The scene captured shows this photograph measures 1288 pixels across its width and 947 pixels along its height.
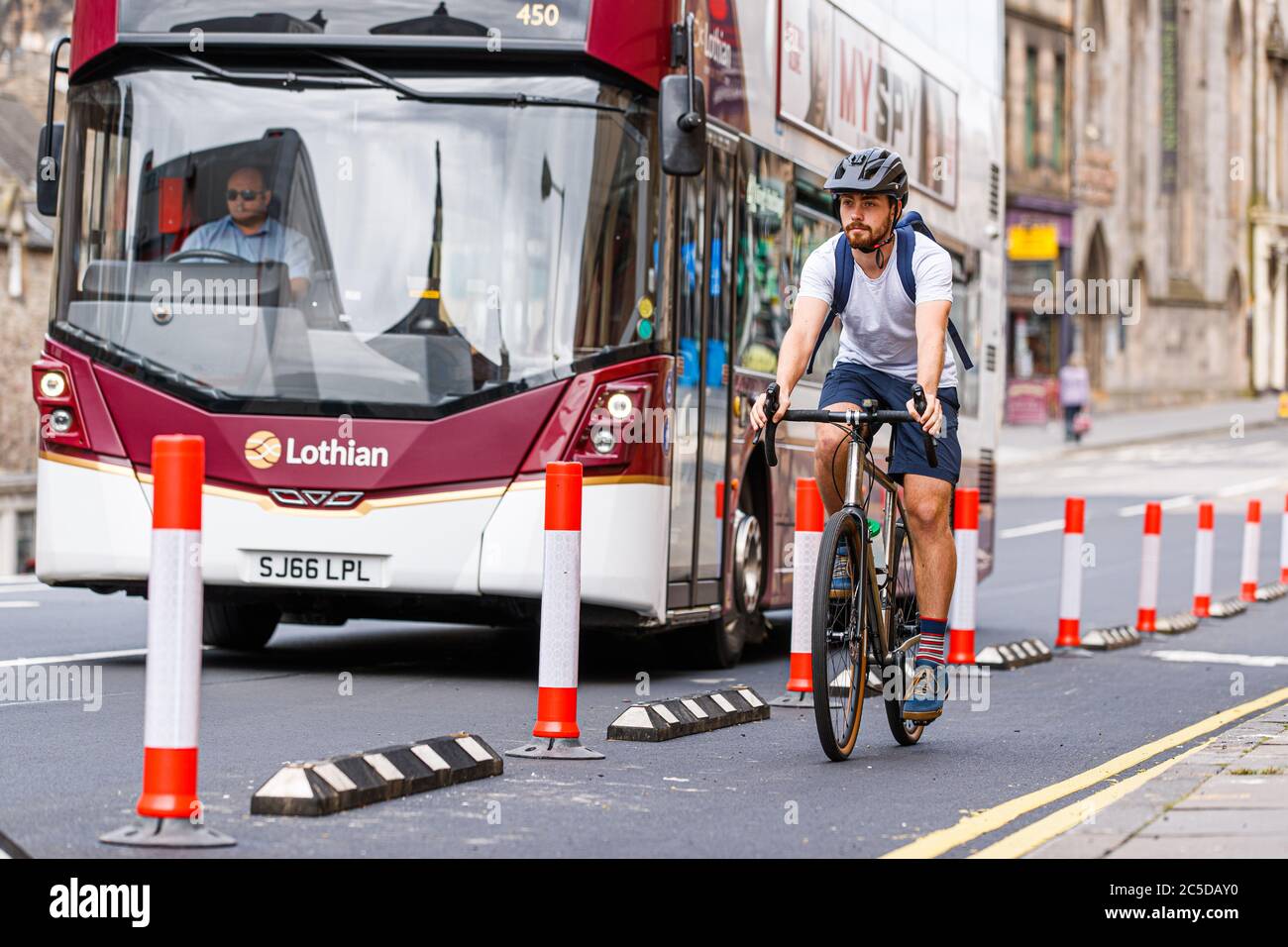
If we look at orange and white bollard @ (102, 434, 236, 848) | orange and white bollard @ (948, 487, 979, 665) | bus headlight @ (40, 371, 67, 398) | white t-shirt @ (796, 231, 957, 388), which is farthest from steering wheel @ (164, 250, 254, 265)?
orange and white bollard @ (102, 434, 236, 848)

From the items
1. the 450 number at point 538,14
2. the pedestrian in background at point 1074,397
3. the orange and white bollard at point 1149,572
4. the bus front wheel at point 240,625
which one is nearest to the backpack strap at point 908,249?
the 450 number at point 538,14

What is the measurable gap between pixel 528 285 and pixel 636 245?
529mm

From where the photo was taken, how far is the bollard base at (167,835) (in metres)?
5.64

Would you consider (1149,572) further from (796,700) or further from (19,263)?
(19,263)

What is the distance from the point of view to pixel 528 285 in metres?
10.5

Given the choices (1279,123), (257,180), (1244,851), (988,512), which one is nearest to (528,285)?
(257,180)

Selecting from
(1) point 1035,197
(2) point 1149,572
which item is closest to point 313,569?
(2) point 1149,572

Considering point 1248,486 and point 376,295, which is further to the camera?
point 1248,486

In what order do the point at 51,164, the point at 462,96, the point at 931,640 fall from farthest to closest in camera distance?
1. the point at 51,164
2. the point at 462,96
3. the point at 931,640

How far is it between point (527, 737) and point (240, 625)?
4093 mm

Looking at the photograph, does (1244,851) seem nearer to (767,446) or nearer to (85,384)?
(767,446)

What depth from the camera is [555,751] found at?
312 inches

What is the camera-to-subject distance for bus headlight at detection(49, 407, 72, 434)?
10.7 meters

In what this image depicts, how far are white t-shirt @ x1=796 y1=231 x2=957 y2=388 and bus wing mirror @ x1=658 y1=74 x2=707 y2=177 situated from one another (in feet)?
7.30
